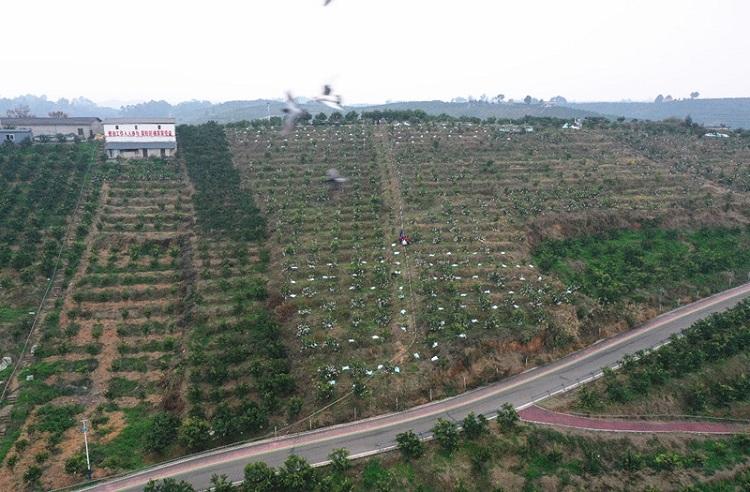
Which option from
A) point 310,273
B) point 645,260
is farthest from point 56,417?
point 645,260

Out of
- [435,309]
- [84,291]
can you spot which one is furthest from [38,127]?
[435,309]

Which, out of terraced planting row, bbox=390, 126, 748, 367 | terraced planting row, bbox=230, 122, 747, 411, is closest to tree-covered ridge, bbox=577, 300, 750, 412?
terraced planting row, bbox=230, 122, 747, 411

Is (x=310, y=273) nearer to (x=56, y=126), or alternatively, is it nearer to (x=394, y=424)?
(x=394, y=424)

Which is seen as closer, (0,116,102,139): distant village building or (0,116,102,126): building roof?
(0,116,102,139): distant village building

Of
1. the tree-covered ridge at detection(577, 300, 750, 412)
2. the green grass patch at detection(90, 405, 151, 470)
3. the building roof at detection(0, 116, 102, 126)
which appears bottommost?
the green grass patch at detection(90, 405, 151, 470)

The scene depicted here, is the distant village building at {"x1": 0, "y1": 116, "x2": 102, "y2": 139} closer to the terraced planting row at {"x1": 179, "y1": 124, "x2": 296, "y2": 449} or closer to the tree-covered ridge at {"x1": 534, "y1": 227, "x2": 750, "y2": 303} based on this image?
the terraced planting row at {"x1": 179, "y1": 124, "x2": 296, "y2": 449}

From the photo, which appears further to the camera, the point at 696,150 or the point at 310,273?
the point at 696,150

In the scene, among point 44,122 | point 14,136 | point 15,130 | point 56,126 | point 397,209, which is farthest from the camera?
point 44,122
